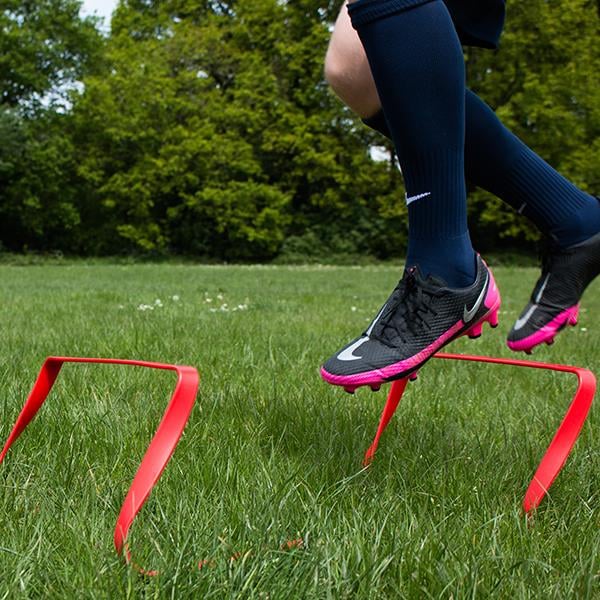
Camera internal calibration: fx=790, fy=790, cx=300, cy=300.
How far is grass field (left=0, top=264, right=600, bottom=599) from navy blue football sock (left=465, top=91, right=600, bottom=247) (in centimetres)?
56

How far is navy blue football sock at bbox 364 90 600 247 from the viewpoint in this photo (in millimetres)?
1998

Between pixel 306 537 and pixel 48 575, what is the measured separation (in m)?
0.40

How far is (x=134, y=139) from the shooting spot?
2523 cm

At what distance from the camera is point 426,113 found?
162 centimetres

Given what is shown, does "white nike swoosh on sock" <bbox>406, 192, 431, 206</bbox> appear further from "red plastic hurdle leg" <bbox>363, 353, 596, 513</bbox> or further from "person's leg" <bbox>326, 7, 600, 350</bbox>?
"red plastic hurdle leg" <bbox>363, 353, 596, 513</bbox>

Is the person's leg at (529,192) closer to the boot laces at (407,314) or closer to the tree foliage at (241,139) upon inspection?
the boot laces at (407,314)

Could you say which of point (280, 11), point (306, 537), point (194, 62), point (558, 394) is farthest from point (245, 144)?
point (306, 537)

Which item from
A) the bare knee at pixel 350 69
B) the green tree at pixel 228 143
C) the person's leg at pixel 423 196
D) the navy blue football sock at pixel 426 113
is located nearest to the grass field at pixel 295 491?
the person's leg at pixel 423 196

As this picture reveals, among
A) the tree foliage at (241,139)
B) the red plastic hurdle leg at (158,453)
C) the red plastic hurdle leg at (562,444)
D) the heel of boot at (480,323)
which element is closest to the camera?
the red plastic hurdle leg at (158,453)

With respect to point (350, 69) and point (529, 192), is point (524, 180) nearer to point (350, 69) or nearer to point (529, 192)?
point (529, 192)

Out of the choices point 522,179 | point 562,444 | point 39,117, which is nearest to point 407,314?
point 562,444

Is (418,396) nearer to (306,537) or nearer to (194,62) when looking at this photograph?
(306,537)

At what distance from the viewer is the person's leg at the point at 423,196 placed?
1.56 metres

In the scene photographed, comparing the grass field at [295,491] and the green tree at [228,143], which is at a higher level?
the green tree at [228,143]
